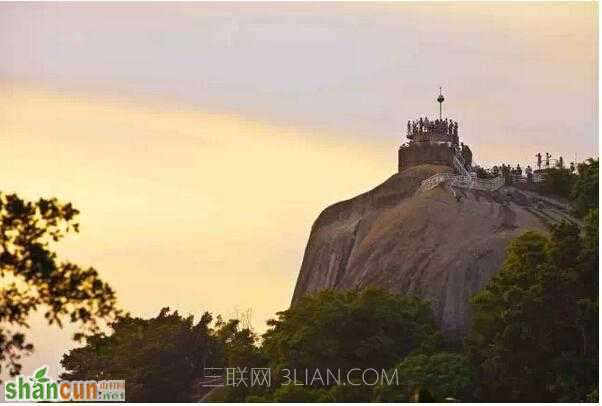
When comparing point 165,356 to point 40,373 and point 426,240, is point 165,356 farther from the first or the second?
point 40,373

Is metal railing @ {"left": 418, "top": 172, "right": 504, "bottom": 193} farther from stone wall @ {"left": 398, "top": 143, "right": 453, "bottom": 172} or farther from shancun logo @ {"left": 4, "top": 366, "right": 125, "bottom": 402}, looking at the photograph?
shancun logo @ {"left": 4, "top": 366, "right": 125, "bottom": 402}

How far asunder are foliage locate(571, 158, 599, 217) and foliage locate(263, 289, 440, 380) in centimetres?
922

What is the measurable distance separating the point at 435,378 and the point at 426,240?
56.6ft

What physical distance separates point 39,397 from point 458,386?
17.2 metres

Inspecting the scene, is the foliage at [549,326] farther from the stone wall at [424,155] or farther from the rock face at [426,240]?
the stone wall at [424,155]

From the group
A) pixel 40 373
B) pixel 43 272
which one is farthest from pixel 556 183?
pixel 43 272

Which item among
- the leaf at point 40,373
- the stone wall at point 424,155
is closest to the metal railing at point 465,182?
the stone wall at point 424,155

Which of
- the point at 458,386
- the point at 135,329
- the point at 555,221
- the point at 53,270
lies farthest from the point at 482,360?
the point at 53,270

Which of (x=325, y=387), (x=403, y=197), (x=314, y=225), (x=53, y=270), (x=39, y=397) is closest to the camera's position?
(x=53, y=270)

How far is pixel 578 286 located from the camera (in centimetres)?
7744

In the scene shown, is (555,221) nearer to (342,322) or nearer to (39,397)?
(342,322)

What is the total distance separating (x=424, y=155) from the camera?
348ft

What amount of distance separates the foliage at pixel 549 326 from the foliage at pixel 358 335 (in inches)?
194

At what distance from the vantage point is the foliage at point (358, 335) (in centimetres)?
8256
